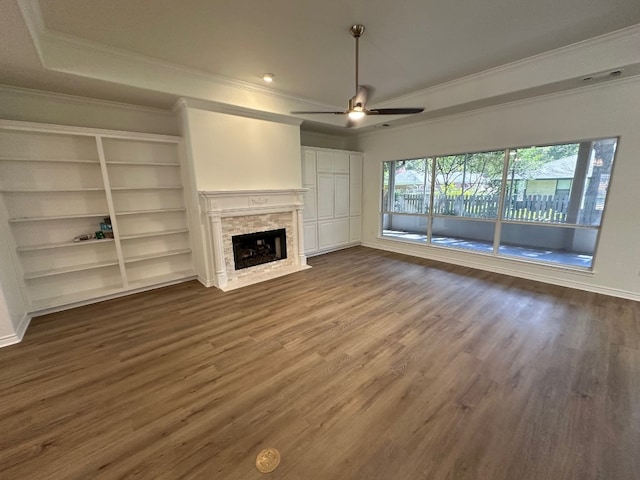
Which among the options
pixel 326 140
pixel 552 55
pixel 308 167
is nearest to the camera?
pixel 552 55

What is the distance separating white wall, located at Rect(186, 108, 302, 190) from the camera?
3748 mm

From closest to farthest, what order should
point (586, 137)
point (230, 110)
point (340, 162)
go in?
point (586, 137) → point (230, 110) → point (340, 162)

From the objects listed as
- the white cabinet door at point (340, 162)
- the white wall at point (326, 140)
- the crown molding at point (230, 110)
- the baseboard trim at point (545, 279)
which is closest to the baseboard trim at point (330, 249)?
the baseboard trim at point (545, 279)

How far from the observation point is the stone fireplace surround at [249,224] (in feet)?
12.8

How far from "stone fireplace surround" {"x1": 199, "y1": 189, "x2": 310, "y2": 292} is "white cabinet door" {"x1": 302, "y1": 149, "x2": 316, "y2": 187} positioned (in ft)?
1.93

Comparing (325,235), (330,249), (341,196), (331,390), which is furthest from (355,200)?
(331,390)

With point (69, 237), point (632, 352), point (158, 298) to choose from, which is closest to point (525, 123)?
point (632, 352)

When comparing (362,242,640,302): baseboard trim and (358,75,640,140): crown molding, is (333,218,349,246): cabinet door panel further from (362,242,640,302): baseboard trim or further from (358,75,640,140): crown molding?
(358,75,640,140): crown molding

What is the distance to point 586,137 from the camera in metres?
3.49

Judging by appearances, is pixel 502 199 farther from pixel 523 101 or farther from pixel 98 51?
pixel 98 51

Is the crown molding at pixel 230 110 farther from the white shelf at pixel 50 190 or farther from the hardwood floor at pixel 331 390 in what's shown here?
the hardwood floor at pixel 331 390

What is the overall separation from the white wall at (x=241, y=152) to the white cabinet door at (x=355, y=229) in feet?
6.53

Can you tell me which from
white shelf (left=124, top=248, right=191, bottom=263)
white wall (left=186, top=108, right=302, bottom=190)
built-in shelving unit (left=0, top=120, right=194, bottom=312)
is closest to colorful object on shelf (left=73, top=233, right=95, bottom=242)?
built-in shelving unit (left=0, top=120, right=194, bottom=312)

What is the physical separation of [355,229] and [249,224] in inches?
119
